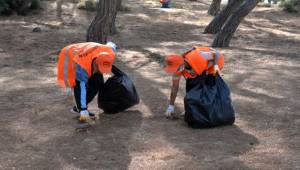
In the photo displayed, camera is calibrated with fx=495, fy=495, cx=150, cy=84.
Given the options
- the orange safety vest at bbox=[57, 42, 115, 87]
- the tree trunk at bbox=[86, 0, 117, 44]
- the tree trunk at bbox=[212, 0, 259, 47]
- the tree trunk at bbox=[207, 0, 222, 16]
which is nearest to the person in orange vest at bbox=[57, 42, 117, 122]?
the orange safety vest at bbox=[57, 42, 115, 87]

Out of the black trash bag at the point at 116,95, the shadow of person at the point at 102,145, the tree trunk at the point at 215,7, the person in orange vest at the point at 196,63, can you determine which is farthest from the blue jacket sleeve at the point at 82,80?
the tree trunk at the point at 215,7

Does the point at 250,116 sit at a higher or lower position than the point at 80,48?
lower

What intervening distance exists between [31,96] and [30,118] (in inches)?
37.4

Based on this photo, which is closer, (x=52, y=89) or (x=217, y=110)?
(x=217, y=110)

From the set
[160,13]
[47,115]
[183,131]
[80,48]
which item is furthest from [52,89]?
[160,13]

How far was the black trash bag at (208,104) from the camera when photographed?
486cm

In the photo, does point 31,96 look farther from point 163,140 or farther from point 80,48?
point 163,140

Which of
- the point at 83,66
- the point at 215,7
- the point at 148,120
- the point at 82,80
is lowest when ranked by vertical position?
the point at 215,7

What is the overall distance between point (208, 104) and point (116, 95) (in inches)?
39.0

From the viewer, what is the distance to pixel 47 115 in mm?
5332

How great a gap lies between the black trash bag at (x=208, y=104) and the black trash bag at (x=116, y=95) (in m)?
0.66

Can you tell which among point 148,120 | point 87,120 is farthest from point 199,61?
point 87,120

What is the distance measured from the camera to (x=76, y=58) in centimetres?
462

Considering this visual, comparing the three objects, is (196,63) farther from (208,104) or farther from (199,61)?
(208,104)
